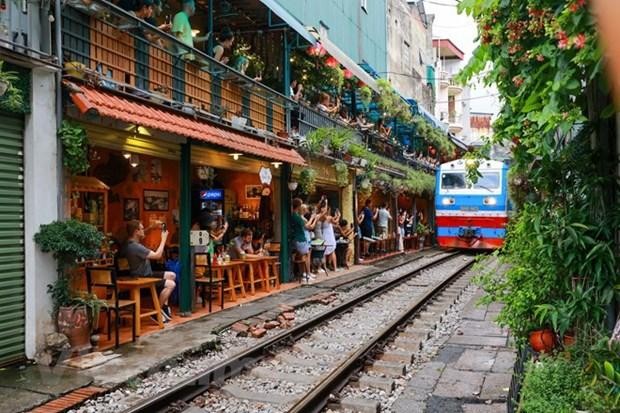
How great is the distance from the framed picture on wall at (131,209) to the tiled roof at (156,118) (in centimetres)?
238

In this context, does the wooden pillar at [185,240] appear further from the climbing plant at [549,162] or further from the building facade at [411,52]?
the building facade at [411,52]

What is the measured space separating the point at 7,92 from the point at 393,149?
19787 mm

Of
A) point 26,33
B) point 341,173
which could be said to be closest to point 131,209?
point 26,33

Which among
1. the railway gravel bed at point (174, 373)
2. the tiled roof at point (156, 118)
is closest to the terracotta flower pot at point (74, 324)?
the railway gravel bed at point (174, 373)

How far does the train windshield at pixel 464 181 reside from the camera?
824 inches

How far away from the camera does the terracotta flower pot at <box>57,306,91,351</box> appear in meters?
6.61

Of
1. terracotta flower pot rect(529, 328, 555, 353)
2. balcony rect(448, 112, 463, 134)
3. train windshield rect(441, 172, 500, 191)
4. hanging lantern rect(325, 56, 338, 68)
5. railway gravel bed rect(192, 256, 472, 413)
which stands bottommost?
railway gravel bed rect(192, 256, 472, 413)

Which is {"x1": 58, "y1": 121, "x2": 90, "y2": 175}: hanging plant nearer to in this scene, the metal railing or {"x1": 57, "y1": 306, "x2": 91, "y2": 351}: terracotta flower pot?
{"x1": 57, "y1": 306, "x2": 91, "y2": 351}: terracotta flower pot

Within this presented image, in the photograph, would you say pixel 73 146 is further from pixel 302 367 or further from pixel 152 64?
pixel 302 367

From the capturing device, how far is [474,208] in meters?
21.0

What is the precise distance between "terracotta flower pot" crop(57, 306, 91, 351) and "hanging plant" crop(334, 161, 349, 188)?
10781mm

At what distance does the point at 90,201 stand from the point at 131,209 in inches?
67.3

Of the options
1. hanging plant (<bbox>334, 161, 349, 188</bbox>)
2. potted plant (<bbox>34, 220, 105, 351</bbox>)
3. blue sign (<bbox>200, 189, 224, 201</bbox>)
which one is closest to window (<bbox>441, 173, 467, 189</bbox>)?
hanging plant (<bbox>334, 161, 349, 188</bbox>)

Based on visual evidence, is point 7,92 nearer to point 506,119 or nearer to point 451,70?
point 506,119
